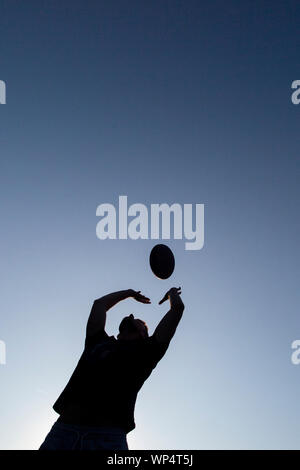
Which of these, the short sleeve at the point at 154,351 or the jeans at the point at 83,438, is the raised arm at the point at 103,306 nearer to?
the short sleeve at the point at 154,351

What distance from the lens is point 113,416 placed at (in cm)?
314

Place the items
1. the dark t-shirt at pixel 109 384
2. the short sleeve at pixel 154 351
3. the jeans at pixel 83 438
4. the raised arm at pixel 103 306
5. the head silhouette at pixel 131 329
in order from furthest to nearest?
the raised arm at pixel 103 306
the head silhouette at pixel 131 329
the short sleeve at pixel 154 351
the dark t-shirt at pixel 109 384
the jeans at pixel 83 438

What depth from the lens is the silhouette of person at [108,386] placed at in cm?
304

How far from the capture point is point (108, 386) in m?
3.24

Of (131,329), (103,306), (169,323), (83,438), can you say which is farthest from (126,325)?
(83,438)

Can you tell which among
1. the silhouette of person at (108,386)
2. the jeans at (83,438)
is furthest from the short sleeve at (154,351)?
the jeans at (83,438)

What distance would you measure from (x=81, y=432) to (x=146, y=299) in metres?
1.47

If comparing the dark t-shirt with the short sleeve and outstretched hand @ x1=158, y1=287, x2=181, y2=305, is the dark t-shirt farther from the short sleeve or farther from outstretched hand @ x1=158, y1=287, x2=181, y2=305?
outstretched hand @ x1=158, y1=287, x2=181, y2=305

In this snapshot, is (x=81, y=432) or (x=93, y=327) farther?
(x=93, y=327)

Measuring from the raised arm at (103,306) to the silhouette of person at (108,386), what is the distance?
0.25 feet
